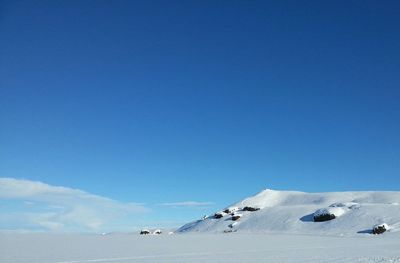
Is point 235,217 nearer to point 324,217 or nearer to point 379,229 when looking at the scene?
point 324,217

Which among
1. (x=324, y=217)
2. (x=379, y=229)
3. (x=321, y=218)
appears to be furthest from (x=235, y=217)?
(x=379, y=229)

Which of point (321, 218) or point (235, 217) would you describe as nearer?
point (321, 218)

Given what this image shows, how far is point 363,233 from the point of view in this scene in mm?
58750

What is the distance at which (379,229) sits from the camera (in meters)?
57.4

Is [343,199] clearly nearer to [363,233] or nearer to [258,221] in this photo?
[258,221]

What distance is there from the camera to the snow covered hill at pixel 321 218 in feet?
209

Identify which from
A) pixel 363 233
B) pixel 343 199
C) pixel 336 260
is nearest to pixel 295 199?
pixel 343 199

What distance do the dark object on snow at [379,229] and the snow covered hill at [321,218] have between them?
713 millimetres

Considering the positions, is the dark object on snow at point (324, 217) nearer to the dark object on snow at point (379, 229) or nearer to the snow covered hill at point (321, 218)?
the snow covered hill at point (321, 218)

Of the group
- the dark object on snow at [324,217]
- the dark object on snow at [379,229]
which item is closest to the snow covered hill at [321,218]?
the dark object on snow at [324,217]

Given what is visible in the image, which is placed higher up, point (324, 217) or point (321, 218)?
point (324, 217)

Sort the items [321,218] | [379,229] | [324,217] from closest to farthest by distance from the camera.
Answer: [379,229] < [324,217] < [321,218]

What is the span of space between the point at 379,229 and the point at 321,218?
554 inches

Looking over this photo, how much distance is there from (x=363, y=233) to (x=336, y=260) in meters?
43.6
